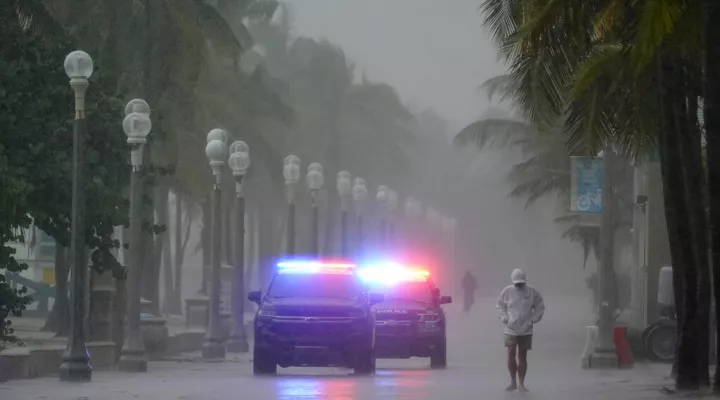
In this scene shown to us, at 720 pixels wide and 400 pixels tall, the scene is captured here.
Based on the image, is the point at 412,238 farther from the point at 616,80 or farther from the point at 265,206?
the point at 616,80

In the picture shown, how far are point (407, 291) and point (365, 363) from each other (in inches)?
167

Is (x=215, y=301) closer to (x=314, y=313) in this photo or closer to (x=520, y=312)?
(x=314, y=313)

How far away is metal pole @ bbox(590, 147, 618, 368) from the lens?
104ft

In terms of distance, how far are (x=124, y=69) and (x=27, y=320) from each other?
440 inches

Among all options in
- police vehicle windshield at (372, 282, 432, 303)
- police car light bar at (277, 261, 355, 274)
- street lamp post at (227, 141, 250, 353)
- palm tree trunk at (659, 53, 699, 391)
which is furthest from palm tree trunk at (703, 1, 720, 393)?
street lamp post at (227, 141, 250, 353)

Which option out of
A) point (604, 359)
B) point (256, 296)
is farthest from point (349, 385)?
point (604, 359)

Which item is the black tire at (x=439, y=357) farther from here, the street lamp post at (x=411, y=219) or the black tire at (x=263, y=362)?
the street lamp post at (x=411, y=219)

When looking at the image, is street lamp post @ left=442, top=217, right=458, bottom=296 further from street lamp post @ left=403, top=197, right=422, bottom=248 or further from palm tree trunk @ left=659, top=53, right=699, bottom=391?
palm tree trunk @ left=659, top=53, right=699, bottom=391

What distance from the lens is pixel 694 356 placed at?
2269 centimetres

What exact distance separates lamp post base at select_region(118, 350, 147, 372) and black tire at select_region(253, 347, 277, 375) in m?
2.61

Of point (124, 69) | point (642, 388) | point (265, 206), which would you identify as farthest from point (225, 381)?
point (265, 206)

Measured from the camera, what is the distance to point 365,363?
2656 cm

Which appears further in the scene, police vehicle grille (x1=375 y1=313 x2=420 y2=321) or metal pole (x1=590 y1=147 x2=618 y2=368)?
metal pole (x1=590 y1=147 x2=618 y2=368)

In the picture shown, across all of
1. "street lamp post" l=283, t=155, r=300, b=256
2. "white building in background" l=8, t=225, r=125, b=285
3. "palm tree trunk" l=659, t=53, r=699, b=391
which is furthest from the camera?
"white building in background" l=8, t=225, r=125, b=285
